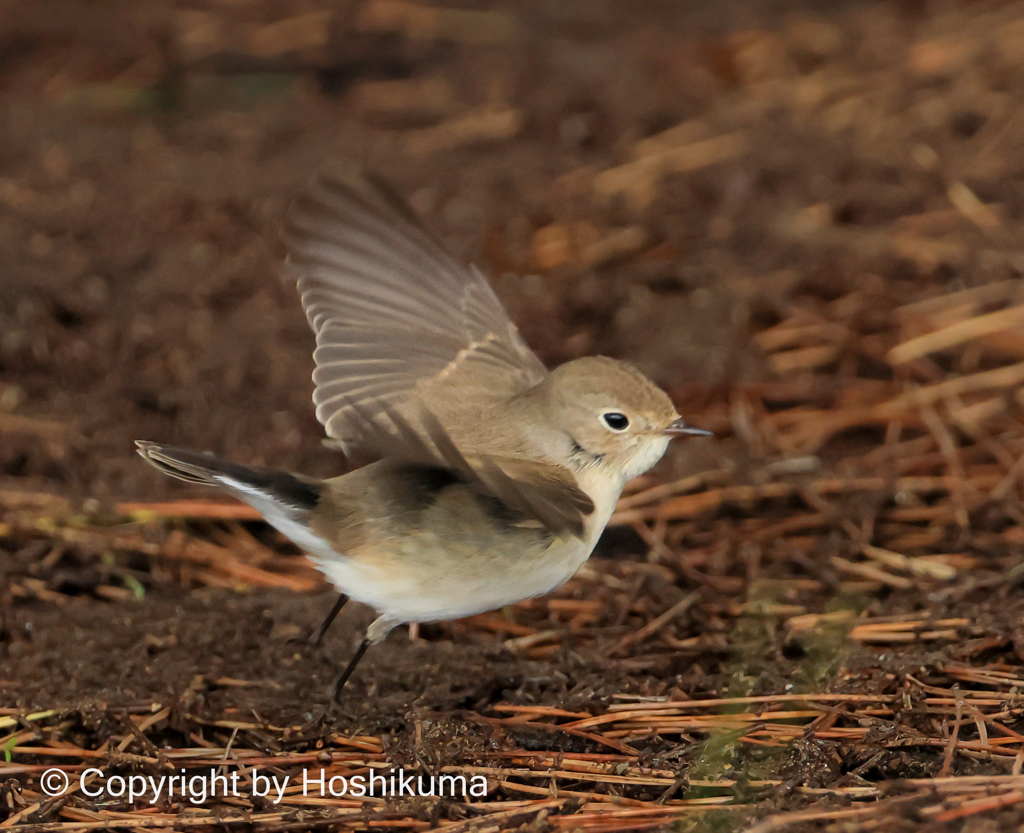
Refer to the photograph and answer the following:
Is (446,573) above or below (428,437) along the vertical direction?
below

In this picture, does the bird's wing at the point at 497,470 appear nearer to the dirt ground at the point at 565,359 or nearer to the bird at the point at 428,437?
the bird at the point at 428,437

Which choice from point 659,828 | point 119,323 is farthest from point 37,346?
point 659,828

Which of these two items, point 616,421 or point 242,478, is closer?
point 242,478

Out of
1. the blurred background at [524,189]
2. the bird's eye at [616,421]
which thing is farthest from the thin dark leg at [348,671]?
the blurred background at [524,189]

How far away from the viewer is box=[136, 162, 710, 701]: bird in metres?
3.79

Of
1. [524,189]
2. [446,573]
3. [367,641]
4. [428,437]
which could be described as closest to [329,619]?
[367,641]

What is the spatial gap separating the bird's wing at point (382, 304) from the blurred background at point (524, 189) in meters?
1.15

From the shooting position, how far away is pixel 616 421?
13.3ft

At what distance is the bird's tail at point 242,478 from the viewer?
3732 millimetres

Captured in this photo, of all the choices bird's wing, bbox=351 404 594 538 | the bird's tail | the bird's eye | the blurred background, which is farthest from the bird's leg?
the blurred background

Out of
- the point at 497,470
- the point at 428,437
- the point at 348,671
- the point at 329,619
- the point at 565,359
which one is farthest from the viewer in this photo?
the point at 565,359

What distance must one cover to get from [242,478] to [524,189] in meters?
4.15

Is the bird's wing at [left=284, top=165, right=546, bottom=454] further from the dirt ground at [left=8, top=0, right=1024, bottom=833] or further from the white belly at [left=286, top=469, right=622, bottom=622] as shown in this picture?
the dirt ground at [left=8, top=0, right=1024, bottom=833]

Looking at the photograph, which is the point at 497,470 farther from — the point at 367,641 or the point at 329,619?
the point at 329,619
